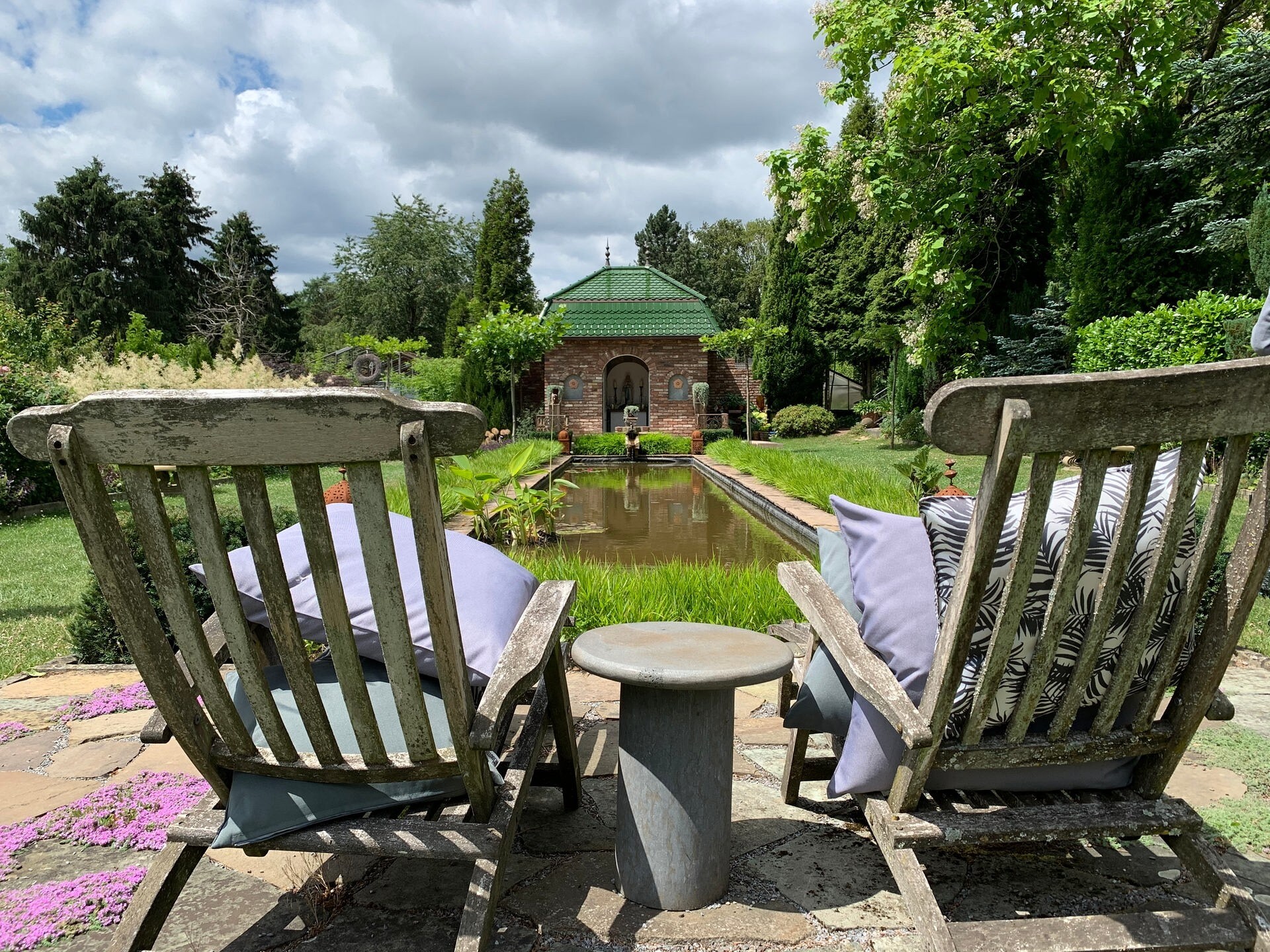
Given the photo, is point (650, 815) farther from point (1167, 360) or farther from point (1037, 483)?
point (1167, 360)

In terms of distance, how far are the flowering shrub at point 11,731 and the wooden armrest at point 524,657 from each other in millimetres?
1952

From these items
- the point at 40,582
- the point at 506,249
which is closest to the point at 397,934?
the point at 40,582

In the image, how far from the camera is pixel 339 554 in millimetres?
1747

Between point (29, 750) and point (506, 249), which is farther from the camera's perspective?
point (506, 249)

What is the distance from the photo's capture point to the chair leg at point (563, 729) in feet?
6.11

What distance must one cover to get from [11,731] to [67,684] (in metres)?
0.50

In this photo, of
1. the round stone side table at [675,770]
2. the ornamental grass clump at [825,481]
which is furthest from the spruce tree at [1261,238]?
the round stone side table at [675,770]

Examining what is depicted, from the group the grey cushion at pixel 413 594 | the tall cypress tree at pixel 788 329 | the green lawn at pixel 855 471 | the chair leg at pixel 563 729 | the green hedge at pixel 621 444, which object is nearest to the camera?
the grey cushion at pixel 413 594

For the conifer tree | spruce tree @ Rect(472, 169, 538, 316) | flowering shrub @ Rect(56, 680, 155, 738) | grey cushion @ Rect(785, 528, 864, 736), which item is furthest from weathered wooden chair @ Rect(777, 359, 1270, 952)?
the conifer tree

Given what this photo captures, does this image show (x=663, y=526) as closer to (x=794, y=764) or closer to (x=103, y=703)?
(x=103, y=703)

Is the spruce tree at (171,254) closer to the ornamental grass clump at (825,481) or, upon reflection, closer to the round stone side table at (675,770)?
the ornamental grass clump at (825,481)

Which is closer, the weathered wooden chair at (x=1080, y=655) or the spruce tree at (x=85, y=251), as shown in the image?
the weathered wooden chair at (x=1080, y=655)

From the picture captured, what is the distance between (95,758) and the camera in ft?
7.75

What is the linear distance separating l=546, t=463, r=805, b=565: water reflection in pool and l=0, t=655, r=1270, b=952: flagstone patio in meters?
2.41
